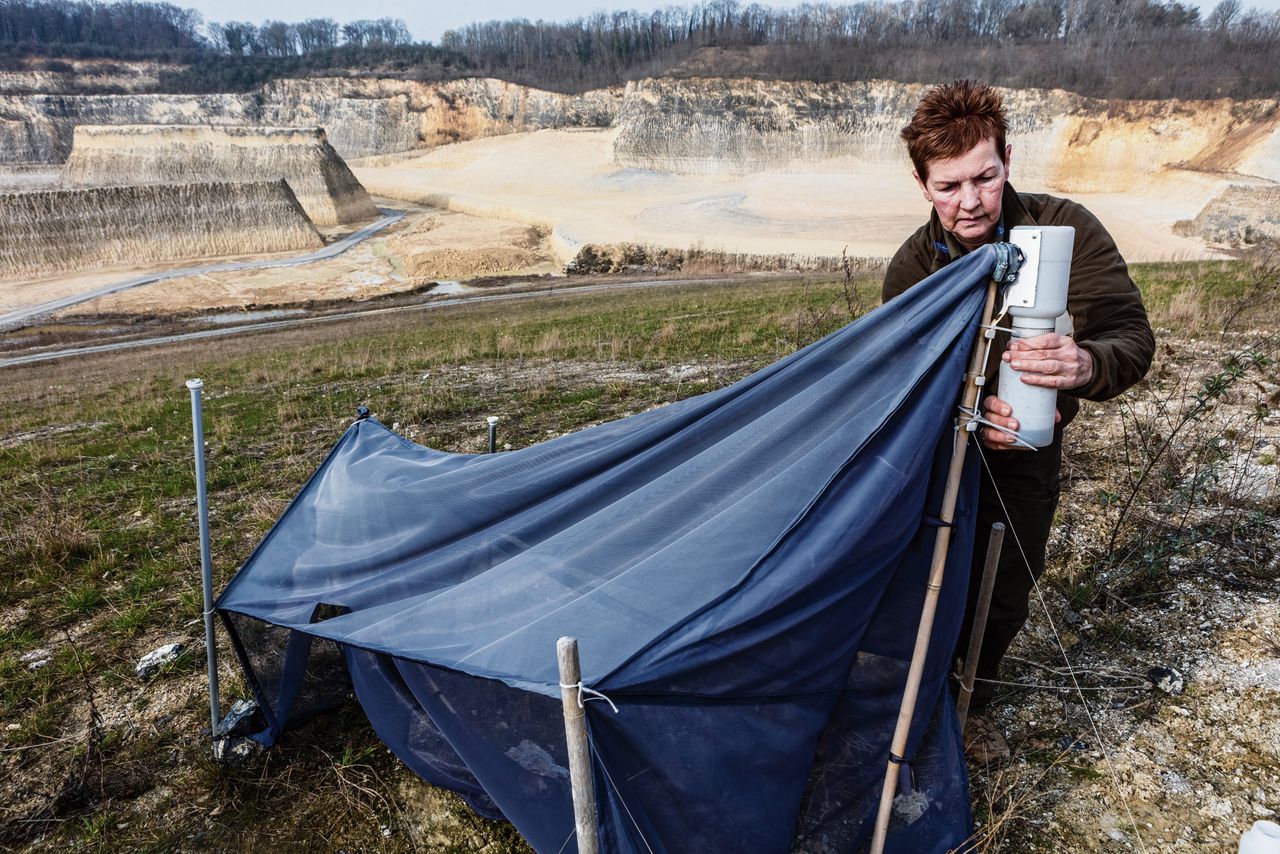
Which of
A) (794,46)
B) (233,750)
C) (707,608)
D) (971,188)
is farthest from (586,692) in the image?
(794,46)

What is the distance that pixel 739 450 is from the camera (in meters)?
2.91

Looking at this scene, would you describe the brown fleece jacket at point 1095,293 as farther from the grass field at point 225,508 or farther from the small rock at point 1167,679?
the grass field at point 225,508

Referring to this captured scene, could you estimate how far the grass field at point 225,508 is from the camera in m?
3.25

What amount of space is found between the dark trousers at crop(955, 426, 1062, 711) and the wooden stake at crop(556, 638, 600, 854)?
1.72 metres

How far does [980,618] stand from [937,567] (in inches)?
27.0

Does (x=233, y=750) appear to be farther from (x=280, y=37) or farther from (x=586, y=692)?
(x=280, y=37)

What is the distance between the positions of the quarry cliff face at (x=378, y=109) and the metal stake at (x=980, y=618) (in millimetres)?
73219

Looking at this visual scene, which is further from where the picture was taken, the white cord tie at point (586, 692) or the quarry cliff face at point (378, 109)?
the quarry cliff face at point (378, 109)

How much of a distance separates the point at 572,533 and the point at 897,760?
1.42m

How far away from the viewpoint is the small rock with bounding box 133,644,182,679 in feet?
13.9

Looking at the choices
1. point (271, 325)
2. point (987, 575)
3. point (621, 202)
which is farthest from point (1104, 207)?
point (987, 575)

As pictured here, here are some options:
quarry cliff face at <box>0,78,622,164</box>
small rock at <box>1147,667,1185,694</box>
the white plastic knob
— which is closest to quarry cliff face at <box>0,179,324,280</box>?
quarry cliff face at <box>0,78,622,164</box>

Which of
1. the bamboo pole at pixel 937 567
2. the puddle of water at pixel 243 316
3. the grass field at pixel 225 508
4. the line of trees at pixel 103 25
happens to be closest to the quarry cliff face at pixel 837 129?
the puddle of water at pixel 243 316

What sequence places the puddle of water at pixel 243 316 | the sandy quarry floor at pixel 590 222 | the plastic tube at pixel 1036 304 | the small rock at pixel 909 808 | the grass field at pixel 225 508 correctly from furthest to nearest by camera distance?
the sandy quarry floor at pixel 590 222, the puddle of water at pixel 243 316, the grass field at pixel 225 508, the small rock at pixel 909 808, the plastic tube at pixel 1036 304
